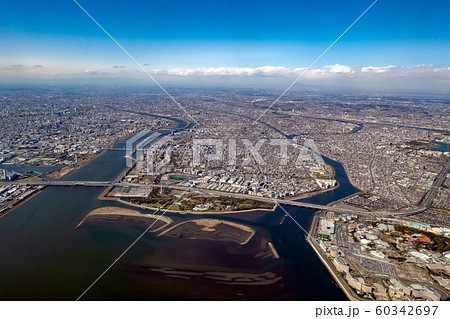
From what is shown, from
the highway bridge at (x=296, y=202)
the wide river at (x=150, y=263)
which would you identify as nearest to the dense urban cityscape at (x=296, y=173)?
the highway bridge at (x=296, y=202)

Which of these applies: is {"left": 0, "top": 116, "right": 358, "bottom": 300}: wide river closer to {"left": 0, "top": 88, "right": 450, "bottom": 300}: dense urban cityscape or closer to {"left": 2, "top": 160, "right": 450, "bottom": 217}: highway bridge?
{"left": 0, "top": 88, "right": 450, "bottom": 300}: dense urban cityscape

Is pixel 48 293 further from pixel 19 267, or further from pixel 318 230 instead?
pixel 318 230

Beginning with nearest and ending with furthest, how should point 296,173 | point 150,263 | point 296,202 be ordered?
point 150,263 < point 296,202 < point 296,173

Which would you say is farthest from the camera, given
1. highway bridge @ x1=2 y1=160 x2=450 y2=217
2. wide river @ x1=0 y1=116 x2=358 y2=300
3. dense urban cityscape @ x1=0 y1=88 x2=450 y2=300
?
highway bridge @ x1=2 y1=160 x2=450 y2=217

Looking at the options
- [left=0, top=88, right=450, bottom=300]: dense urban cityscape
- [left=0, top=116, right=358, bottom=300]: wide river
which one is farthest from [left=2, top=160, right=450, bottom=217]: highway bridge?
[left=0, top=116, right=358, bottom=300]: wide river

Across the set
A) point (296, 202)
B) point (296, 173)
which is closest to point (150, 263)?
point (296, 202)

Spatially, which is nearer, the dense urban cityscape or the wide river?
the wide river

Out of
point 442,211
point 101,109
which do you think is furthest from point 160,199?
point 101,109

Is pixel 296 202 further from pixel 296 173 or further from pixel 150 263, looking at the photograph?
pixel 150 263
